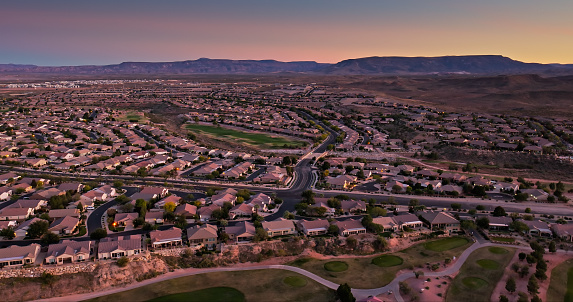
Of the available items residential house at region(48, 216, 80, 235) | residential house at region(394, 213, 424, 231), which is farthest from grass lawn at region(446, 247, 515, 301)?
residential house at region(48, 216, 80, 235)

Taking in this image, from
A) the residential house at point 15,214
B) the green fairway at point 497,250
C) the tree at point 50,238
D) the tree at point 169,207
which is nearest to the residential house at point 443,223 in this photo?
the green fairway at point 497,250

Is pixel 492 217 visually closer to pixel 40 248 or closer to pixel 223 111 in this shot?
pixel 40 248

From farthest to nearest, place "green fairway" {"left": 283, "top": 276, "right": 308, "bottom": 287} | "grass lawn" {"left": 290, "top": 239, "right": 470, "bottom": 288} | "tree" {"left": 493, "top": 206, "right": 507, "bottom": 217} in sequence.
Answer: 1. "tree" {"left": 493, "top": 206, "right": 507, "bottom": 217}
2. "grass lawn" {"left": 290, "top": 239, "right": 470, "bottom": 288}
3. "green fairway" {"left": 283, "top": 276, "right": 308, "bottom": 287}

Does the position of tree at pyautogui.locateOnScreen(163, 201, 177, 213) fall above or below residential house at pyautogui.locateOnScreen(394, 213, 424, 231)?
above

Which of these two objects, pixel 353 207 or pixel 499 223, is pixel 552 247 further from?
pixel 353 207

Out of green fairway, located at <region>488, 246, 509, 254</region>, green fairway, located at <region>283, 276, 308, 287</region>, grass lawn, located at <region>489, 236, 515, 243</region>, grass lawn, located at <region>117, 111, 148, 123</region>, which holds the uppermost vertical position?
grass lawn, located at <region>117, 111, 148, 123</region>

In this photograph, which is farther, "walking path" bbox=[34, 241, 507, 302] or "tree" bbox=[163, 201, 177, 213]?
"tree" bbox=[163, 201, 177, 213]

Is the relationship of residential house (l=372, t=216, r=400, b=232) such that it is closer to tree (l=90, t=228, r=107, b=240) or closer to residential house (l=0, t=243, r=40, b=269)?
tree (l=90, t=228, r=107, b=240)
